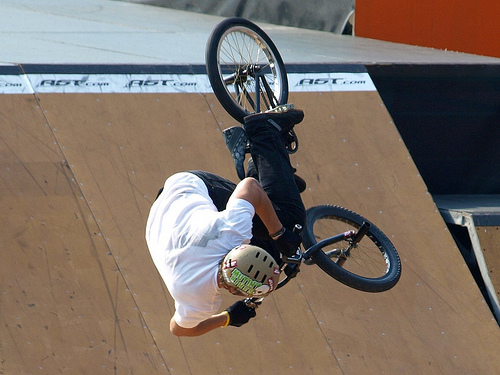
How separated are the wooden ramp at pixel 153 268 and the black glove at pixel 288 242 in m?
1.58

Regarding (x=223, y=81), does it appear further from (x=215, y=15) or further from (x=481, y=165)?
(x=215, y=15)

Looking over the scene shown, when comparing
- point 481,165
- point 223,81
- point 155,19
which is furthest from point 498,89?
point 155,19

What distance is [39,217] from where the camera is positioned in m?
5.31

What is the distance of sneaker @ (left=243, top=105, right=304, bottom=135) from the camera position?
4.24 metres

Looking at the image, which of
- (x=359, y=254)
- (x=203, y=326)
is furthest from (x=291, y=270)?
(x=359, y=254)

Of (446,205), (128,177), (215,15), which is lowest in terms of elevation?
(215,15)

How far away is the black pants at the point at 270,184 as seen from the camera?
4102 mm

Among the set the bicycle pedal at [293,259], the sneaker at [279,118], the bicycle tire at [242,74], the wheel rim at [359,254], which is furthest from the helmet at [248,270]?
the wheel rim at [359,254]

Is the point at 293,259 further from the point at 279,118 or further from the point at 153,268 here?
the point at 153,268

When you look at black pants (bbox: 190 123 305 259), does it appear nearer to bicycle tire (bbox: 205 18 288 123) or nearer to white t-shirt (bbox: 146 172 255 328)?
white t-shirt (bbox: 146 172 255 328)

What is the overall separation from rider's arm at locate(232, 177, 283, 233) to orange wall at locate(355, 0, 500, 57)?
5222mm

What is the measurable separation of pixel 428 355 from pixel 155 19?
7854 millimetres

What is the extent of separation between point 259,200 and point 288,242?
1.11 ft

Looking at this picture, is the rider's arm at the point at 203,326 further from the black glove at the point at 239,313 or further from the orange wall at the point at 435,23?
the orange wall at the point at 435,23
